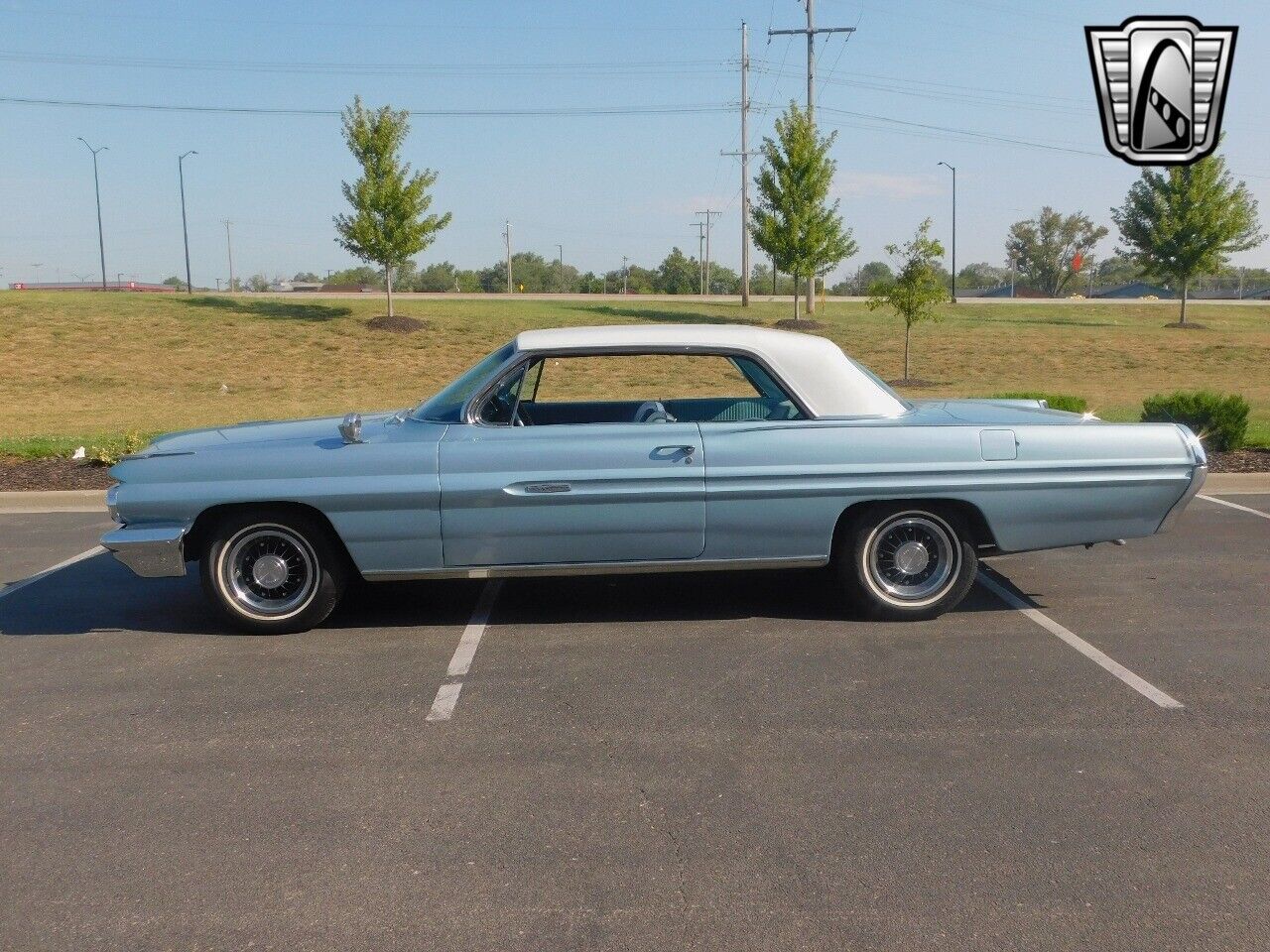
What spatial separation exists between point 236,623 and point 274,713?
1242mm

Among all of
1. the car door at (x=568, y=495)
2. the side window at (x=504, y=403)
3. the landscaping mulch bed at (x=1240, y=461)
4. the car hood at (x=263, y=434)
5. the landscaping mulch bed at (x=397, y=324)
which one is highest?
the landscaping mulch bed at (x=397, y=324)

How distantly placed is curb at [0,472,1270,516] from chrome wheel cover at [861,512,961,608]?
210 inches

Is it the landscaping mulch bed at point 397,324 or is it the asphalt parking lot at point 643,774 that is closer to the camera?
the asphalt parking lot at point 643,774

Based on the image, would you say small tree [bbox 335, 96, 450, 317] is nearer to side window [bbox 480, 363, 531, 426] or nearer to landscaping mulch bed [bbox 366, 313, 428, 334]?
landscaping mulch bed [bbox 366, 313, 428, 334]

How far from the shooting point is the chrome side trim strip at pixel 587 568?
19.3 ft

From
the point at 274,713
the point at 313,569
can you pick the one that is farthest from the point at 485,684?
the point at 313,569

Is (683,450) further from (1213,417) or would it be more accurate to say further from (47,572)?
(1213,417)

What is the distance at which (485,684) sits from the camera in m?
5.24

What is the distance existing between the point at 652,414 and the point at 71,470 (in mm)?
7652

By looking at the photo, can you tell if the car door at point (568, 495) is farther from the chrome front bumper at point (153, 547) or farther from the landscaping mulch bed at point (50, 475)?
the landscaping mulch bed at point (50, 475)

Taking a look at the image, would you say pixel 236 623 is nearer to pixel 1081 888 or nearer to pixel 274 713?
pixel 274 713

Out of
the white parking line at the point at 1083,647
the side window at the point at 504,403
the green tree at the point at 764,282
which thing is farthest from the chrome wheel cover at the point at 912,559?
the green tree at the point at 764,282

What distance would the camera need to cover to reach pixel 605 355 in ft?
20.3

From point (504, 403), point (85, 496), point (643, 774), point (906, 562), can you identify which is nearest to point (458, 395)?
point (504, 403)
